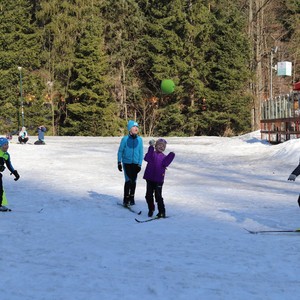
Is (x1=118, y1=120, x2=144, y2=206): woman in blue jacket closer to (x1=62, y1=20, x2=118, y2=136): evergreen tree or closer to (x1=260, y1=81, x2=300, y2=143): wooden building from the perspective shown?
(x1=260, y1=81, x2=300, y2=143): wooden building

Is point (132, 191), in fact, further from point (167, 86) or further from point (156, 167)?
point (167, 86)

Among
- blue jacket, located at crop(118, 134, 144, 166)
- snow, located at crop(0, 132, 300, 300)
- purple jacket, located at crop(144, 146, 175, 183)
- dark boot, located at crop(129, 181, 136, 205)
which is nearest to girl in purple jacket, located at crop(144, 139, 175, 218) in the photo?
purple jacket, located at crop(144, 146, 175, 183)

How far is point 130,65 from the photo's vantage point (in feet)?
151

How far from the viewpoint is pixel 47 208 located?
8.80 metres

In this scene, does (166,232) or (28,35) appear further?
(28,35)

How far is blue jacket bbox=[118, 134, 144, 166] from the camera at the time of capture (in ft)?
29.0

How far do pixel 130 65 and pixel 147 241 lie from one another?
134ft

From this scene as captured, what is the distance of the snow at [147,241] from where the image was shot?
14.3 ft

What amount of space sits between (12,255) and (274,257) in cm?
305

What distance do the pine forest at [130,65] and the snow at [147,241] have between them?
29.7 meters

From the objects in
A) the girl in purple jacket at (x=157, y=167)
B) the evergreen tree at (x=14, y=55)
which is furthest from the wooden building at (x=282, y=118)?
the evergreen tree at (x=14, y=55)

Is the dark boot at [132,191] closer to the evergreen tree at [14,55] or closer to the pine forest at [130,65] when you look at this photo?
the pine forest at [130,65]

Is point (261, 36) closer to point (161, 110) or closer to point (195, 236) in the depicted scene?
point (161, 110)

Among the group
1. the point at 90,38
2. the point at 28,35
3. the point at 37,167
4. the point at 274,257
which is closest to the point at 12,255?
the point at 274,257
